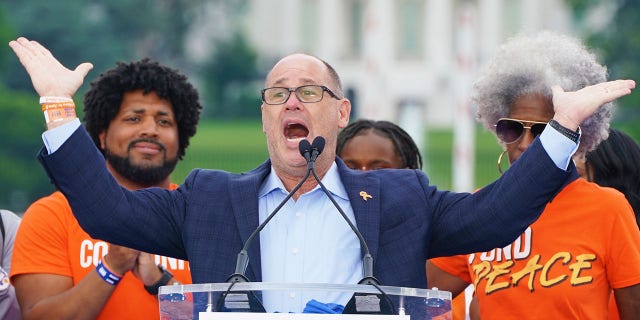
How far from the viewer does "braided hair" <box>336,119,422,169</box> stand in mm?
6352

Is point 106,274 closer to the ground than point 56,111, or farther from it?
closer to the ground

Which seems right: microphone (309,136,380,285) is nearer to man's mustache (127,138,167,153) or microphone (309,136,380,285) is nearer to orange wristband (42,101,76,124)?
orange wristband (42,101,76,124)

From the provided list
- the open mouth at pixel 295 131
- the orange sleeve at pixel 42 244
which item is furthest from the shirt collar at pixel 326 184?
the orange sleeve at pixel 42 244

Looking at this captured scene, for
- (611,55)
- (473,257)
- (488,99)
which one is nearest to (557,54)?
(488,99)

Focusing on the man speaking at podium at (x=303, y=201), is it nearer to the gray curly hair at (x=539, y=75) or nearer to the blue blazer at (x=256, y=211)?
the blue blazer at (x=256, y=211)

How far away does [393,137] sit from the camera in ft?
20.9

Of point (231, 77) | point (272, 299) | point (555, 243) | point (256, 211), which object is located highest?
point (231, 77)

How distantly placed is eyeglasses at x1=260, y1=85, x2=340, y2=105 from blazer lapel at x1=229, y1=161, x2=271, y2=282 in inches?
10.4

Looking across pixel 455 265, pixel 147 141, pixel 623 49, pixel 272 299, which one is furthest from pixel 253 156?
pixel 272 299

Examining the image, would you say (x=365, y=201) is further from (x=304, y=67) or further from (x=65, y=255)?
(x=65, y=255)

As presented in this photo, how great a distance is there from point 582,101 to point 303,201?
3.08 ft

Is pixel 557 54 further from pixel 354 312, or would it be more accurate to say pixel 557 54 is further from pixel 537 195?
pixel 354 312

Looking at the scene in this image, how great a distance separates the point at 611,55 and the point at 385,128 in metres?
34.1

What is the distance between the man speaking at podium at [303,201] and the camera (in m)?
4.14
